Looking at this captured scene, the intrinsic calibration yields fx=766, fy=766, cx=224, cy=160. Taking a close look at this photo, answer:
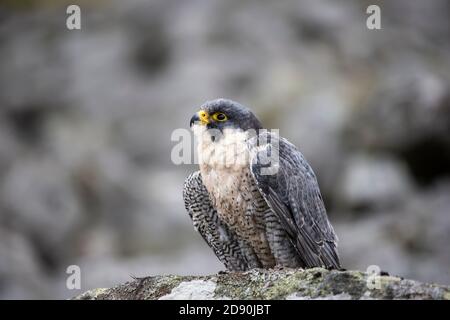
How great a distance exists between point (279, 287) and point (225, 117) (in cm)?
271

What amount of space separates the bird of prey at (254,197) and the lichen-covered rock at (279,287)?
1.43 metres

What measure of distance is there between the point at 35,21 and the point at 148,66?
478 cm

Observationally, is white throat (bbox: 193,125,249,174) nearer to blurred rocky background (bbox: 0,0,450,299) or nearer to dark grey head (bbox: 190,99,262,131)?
dark grey head (bbox: 190,99,262,131)

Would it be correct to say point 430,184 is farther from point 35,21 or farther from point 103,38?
point 35,21

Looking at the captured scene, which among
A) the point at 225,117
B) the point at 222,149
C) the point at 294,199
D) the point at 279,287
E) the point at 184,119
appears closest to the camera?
the point at 279,287

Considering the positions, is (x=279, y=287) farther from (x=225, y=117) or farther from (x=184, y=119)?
(x=184, y=119)

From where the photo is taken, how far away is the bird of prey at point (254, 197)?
308 inches

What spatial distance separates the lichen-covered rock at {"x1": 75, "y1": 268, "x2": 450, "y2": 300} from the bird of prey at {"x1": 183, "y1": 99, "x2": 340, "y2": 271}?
1.43 m

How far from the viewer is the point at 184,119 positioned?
20000mm

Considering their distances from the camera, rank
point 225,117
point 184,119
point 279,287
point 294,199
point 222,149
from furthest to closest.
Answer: point 184,119, point 225,117, point 222,149, point 294,199, point 279,287

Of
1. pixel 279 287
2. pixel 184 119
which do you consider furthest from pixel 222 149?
pixel 184 119

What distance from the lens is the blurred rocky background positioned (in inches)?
626

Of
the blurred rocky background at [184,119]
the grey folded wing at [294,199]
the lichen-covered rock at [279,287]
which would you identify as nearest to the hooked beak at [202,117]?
the grey folded wing at [294,199]

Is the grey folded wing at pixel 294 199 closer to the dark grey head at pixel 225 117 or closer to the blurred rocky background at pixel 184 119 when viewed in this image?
the dark grey head at pixel 225 117
